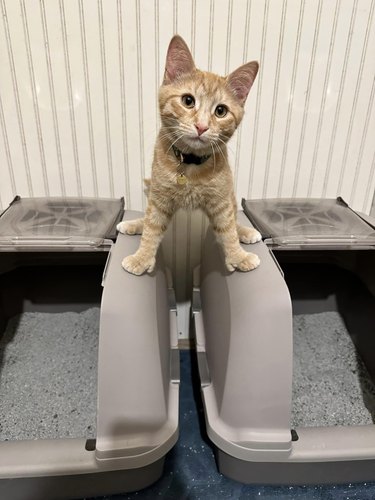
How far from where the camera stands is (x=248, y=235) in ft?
3.14

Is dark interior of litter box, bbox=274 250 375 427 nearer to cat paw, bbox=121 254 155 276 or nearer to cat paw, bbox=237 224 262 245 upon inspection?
cat paw, bbox=237 224 262 245

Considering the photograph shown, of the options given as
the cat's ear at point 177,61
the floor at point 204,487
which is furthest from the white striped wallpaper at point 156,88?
the floor at point 204,487

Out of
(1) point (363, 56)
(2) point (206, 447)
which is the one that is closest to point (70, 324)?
(2) point (206, 447)

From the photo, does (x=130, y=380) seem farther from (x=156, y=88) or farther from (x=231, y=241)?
(x=156, y=88)

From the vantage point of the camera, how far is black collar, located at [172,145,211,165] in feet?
2.53

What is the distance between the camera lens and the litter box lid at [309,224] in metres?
0.94

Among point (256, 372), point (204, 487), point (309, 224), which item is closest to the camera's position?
point (256, 372)

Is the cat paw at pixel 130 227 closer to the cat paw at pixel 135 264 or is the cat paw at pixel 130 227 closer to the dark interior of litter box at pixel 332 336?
the cat paw at pixel 135 264

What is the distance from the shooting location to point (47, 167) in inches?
46.5

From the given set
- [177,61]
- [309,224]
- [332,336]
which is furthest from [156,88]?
[332,336]

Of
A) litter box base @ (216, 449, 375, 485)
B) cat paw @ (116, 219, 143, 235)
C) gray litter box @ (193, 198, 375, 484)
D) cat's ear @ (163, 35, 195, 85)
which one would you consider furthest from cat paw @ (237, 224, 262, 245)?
litter box base @ (216, 449, 375, 485)

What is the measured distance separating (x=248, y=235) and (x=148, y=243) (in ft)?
0.93

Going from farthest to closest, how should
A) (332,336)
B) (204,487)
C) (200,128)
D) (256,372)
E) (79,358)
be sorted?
1. (332,336)
2. (79,358)
3. (204,487)
4. (256,372)
5. (200,128)

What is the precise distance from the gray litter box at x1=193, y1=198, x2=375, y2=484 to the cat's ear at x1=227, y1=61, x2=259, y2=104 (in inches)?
15.2
